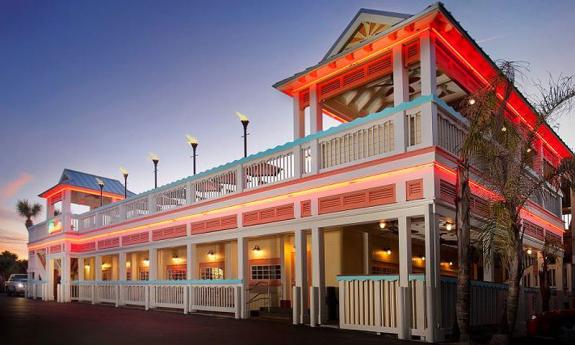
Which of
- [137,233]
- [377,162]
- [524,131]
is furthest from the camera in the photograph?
[137,233]

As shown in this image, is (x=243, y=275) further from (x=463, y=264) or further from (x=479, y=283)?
(x=463, y=264)

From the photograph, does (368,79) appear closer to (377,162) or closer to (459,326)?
(377,162)

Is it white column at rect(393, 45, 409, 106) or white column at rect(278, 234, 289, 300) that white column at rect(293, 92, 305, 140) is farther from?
white column at rect(278, 234, 289, 300)

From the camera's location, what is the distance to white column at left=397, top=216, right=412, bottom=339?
12.4 m

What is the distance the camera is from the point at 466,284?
37.7 feet

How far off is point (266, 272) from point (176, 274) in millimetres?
7458

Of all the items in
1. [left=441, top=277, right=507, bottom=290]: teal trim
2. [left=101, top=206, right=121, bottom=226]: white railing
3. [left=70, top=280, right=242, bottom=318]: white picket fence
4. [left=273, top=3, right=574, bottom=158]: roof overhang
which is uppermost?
[left=273, top=3, right=574, bottom=158]: roof overhang

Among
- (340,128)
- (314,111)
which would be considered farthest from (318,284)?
(314,111)

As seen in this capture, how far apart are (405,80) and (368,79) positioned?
4.89 feet

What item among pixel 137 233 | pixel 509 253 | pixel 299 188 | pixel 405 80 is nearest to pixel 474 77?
pixel 405 80

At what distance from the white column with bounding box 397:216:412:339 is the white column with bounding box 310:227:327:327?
3.00 m

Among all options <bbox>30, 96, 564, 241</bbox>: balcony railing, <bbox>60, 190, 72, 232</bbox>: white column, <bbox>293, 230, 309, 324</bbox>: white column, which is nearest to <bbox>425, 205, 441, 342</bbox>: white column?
<bbox>30, 96, 564, 241</bbox>: balcony railing

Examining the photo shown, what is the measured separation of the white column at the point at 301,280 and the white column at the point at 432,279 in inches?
177

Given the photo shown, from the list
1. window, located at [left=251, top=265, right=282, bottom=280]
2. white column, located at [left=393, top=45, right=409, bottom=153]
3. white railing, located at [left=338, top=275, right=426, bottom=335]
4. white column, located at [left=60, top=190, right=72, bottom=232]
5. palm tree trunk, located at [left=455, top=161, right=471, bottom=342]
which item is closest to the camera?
palm tree trunk, located at [left=455, top=161, right=471, bottom=342]
